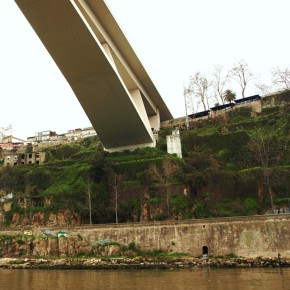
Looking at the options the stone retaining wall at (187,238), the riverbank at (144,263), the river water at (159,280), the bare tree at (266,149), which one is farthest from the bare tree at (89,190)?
the bare tree at (266,149)

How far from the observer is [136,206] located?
2748 cm

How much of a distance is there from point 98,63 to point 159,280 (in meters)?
16.3

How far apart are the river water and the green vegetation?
25.0 feet

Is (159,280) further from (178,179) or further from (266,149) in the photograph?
(266,149)

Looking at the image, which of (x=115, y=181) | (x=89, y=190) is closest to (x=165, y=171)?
(x=115, y=181)

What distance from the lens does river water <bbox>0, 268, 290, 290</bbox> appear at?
13.5m

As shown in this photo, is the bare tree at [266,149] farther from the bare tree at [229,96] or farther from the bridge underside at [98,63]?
the bare tree at [229,96]

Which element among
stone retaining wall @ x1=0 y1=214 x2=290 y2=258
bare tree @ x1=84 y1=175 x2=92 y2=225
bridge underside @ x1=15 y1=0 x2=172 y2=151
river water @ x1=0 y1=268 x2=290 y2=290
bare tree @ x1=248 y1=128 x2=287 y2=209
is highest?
bridge underside @ x1=15 y1=0 x2=172 y2=151

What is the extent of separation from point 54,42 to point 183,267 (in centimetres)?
1607

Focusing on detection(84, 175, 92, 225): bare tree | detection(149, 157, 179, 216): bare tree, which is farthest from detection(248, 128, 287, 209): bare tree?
detection(84, 175, 92, 225): bare tree

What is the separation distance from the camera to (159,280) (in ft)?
50.3

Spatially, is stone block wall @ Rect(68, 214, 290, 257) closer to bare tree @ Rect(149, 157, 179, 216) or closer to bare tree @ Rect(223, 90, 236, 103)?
bare tree @ Rect(149, 157, 179, 216)

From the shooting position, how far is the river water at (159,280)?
13.5 metres

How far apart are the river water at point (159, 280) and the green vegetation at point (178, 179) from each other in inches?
300
